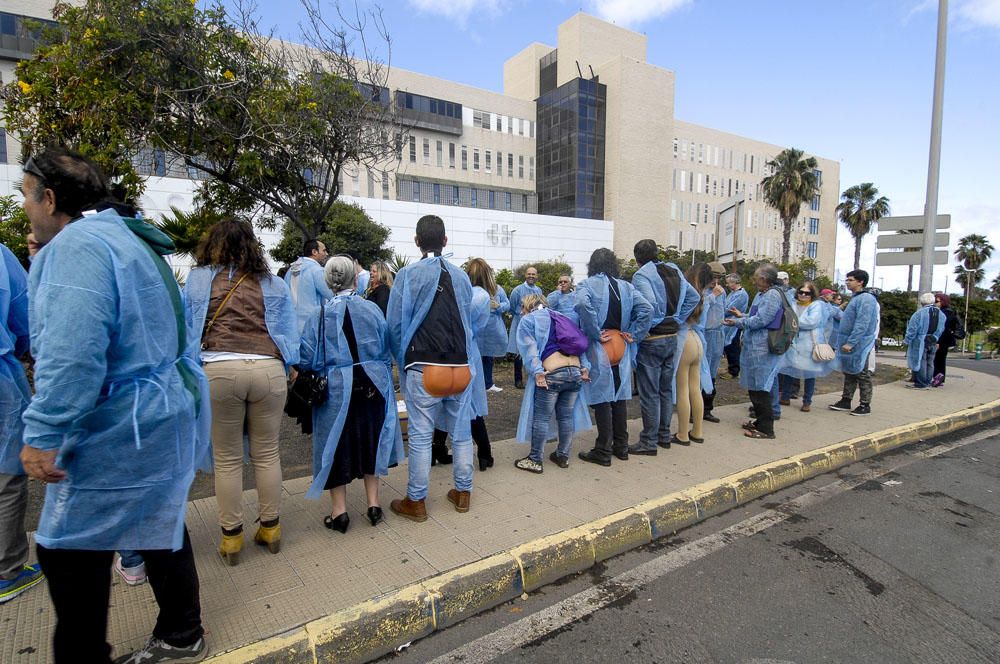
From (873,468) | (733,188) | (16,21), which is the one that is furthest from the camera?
(733,188)

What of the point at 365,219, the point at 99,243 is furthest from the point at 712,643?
the point at 365,219

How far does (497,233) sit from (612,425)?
127 feet

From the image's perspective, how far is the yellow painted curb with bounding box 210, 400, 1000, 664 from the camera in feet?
7.74

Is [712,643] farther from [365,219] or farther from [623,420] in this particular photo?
[365,219]

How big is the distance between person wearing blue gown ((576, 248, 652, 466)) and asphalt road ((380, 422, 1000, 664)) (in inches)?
47.0

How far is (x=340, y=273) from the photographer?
10.8ft

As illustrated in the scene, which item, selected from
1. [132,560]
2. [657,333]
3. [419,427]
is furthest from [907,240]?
[132,560]

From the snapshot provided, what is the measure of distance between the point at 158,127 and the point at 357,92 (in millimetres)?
2714

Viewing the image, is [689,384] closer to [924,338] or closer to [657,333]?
[657,333]

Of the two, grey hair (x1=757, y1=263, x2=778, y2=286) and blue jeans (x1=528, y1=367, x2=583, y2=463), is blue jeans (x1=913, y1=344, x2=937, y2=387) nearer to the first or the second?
grey hair (x1=757, y1=263, x2=778, y2=286)

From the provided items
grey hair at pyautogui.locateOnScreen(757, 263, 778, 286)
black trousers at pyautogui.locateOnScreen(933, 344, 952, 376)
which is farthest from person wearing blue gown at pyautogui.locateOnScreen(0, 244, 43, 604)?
black trousers at pyautogui.locateOnScreen(933, 344, 952, 376)

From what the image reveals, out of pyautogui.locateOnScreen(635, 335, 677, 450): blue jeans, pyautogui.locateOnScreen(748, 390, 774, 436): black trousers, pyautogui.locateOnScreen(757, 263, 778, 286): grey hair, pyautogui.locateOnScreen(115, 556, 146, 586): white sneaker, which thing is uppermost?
pyautogui.locateOnScreen(757, 263, 778, 286): grey hair

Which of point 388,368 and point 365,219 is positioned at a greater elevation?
point 365,219

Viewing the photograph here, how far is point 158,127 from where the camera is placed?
7098mm
